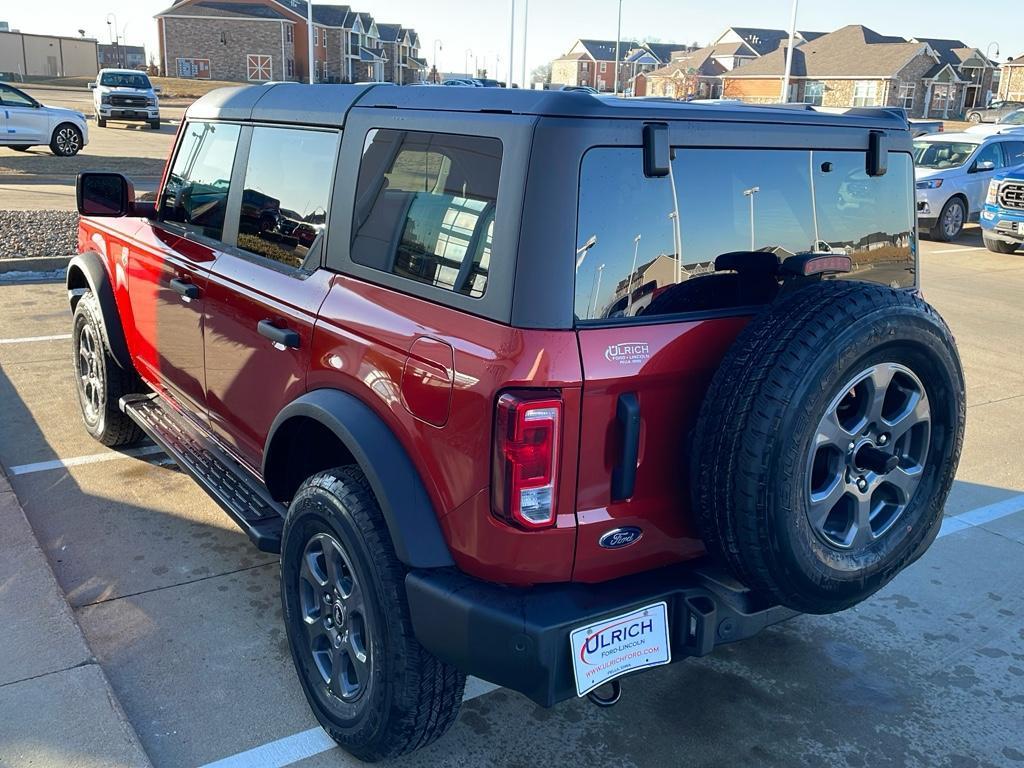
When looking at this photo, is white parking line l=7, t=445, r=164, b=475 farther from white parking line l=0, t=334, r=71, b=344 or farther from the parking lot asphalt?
white parking line l=0, t=334, r=71, b=344

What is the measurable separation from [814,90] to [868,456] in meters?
67.8

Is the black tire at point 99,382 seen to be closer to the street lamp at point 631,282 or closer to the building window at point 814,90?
the street lamp at point 631,282

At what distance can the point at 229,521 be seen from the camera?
14.4 ft

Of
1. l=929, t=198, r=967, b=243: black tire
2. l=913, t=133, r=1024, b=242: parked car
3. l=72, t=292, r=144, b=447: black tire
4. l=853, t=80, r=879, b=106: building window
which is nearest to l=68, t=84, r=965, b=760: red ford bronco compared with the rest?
l=72, t=292, r=144, b=447: black tire

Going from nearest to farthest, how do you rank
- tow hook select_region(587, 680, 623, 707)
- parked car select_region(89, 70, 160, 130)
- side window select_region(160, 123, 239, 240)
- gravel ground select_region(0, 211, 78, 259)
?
tow hook select_region(587, 680, 623, 707) → side window select_region(160, 123, 239, 240) → gravel ground select_region(0, 211, 78, 259) → parked car select_region(89, 70, 160, 130)

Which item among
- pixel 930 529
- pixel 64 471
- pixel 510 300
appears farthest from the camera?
pixel 64 471

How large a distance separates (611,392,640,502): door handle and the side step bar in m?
1.35

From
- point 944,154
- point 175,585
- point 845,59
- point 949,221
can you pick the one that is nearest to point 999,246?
point 949,221

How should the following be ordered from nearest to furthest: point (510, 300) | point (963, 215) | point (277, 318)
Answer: point (510, 300), point (277, 318), point (963, 215)

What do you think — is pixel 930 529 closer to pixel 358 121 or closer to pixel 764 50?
pixel 358 121

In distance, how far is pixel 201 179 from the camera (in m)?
4.00

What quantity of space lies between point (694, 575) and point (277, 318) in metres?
1.61

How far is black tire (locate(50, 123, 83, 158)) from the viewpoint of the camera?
20.2 metres

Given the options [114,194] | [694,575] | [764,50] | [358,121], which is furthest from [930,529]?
[764,50]
